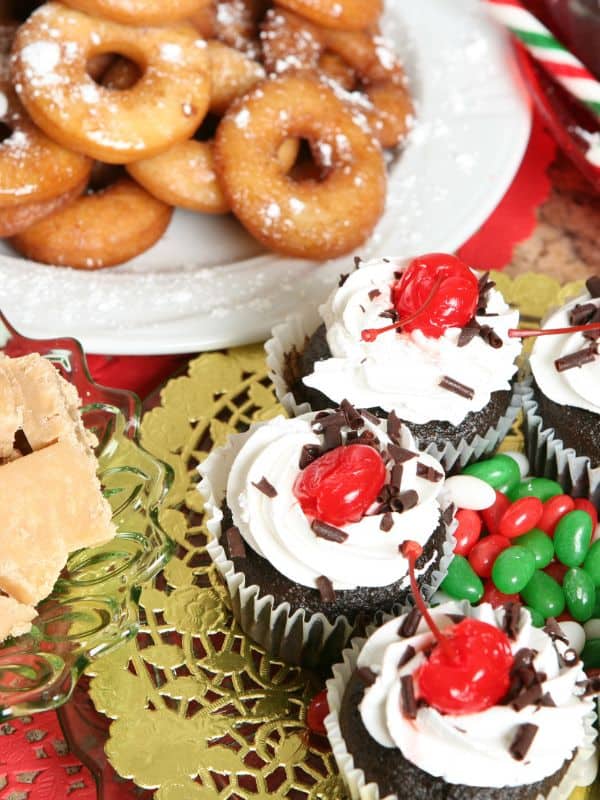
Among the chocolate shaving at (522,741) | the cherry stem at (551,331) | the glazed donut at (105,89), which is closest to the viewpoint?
the chocolate shaving at (522,741)

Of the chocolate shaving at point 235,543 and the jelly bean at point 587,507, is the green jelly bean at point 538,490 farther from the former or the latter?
the chocolate shaving at point 235,543

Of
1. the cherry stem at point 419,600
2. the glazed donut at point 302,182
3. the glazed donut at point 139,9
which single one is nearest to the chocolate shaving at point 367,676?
the cherry stem at point 419,600

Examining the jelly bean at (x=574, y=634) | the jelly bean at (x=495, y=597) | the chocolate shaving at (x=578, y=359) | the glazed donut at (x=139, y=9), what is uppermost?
the glazed donut at (x=139, y=9)

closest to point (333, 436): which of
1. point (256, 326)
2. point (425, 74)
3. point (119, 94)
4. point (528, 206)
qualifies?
point (256, 326)

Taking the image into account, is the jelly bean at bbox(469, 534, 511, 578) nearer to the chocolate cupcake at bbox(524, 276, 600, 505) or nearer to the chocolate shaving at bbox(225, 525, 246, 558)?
the chocolate cupcake at bbox(524, 276, 600, 505)

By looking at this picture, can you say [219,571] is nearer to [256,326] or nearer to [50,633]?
[50,633]

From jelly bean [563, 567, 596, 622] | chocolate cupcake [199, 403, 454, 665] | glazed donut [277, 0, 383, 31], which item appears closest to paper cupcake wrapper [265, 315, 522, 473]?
chocolate cupcake [199, 403, 454, 665]
